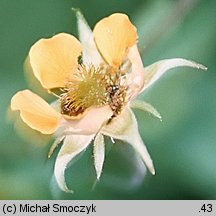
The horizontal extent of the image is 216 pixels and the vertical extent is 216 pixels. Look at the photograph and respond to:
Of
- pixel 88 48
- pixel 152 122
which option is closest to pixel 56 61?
pixel 88 48

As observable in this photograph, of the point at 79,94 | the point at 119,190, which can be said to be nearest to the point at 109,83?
the point at 79,94

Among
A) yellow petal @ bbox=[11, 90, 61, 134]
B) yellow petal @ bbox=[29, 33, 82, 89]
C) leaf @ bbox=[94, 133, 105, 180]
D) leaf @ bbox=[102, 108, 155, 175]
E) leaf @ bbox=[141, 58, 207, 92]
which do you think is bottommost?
leaf @ bbox=[94, 133, 105, 180]

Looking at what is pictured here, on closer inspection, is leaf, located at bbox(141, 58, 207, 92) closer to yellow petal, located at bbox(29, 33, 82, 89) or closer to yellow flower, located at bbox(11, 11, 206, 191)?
yellow flower, located at bbox(11, 11, 206, 191)

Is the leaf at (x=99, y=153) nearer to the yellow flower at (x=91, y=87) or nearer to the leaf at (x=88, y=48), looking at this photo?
the yellow flower at (x=91, y=87)

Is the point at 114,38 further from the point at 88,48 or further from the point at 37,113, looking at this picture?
the point at 37,113

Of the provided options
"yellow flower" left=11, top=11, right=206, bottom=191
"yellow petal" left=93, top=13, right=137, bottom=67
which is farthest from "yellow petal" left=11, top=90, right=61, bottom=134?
"yellow petal" left=93, top=13, right=137, bottom=67

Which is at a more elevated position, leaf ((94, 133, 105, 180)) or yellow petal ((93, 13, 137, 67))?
yellow petal ((93, 13, 137, 67))

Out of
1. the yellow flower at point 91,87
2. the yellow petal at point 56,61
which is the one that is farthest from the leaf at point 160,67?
the yellow petal at point 56,61
